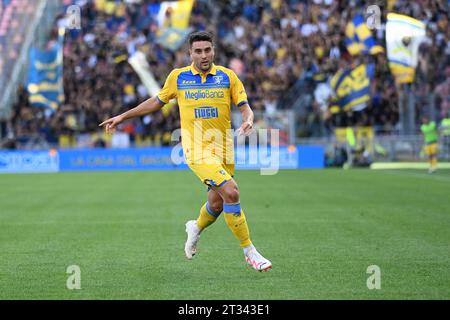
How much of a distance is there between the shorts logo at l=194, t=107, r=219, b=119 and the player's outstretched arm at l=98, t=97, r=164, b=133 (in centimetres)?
43

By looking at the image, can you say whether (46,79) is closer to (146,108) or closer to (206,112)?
(146,108)

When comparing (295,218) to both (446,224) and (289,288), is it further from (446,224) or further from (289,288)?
(289,288)

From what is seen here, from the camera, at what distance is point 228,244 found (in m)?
10.6

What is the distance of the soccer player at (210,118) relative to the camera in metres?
8.34

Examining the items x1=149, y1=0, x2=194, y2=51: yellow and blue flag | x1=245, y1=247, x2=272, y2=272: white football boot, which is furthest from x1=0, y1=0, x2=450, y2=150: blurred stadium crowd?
x1=245, y1=247, x2=272, y2=272: white football boot

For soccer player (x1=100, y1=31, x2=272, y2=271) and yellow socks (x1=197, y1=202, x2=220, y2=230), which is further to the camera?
yellow socks (x1=197, y1=202, x2=220, y2=230)

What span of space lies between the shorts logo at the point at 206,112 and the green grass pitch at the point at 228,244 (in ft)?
5.04

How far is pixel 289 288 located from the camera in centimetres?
727

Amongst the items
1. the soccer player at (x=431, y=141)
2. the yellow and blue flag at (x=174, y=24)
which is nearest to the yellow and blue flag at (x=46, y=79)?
the yellow and blue flag at (x=174, y=24)

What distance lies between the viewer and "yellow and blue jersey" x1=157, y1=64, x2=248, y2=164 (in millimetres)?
8469

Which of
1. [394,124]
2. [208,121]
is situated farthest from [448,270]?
[394,124]

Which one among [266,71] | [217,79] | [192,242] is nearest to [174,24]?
[266,71]

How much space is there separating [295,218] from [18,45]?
2631cm

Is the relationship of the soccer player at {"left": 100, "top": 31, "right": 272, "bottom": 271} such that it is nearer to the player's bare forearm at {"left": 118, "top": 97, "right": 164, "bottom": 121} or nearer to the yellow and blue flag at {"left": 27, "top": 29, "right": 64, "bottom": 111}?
the player's bare forearm at {"left": 118, "top": 97, "right": 164, "bottom": 121}
